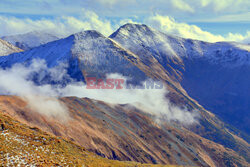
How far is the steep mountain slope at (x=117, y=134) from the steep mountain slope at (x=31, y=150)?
2230 inches

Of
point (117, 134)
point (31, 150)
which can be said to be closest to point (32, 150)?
point (31, 150)

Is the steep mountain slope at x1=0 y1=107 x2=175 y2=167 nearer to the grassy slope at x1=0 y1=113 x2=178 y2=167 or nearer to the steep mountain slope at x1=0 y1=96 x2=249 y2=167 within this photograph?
the grassy slope at x1=0 y1=113 x2=178 y2=167

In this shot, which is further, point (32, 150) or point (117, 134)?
point (117, 134)

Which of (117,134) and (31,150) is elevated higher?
(31,150)

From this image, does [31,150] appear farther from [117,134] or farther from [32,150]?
[117,134]

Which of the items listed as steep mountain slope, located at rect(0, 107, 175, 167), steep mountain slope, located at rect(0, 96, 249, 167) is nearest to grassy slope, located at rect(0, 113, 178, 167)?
steep mountain slope, located at rect(0, 107, 175, 167)

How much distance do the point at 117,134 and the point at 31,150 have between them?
100m

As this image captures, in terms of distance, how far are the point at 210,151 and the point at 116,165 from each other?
15384 cm

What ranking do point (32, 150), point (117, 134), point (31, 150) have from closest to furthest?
point (31, 150) < point (32, 150) < point (117, 134)

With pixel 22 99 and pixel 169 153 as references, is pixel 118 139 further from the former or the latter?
pixel 22 99

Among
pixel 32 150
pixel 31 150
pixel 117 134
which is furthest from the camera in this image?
pixel 117 134

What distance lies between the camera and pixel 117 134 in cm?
15300

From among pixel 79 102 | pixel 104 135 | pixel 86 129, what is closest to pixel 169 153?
pixel 104 135

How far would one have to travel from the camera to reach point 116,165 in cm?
7394
